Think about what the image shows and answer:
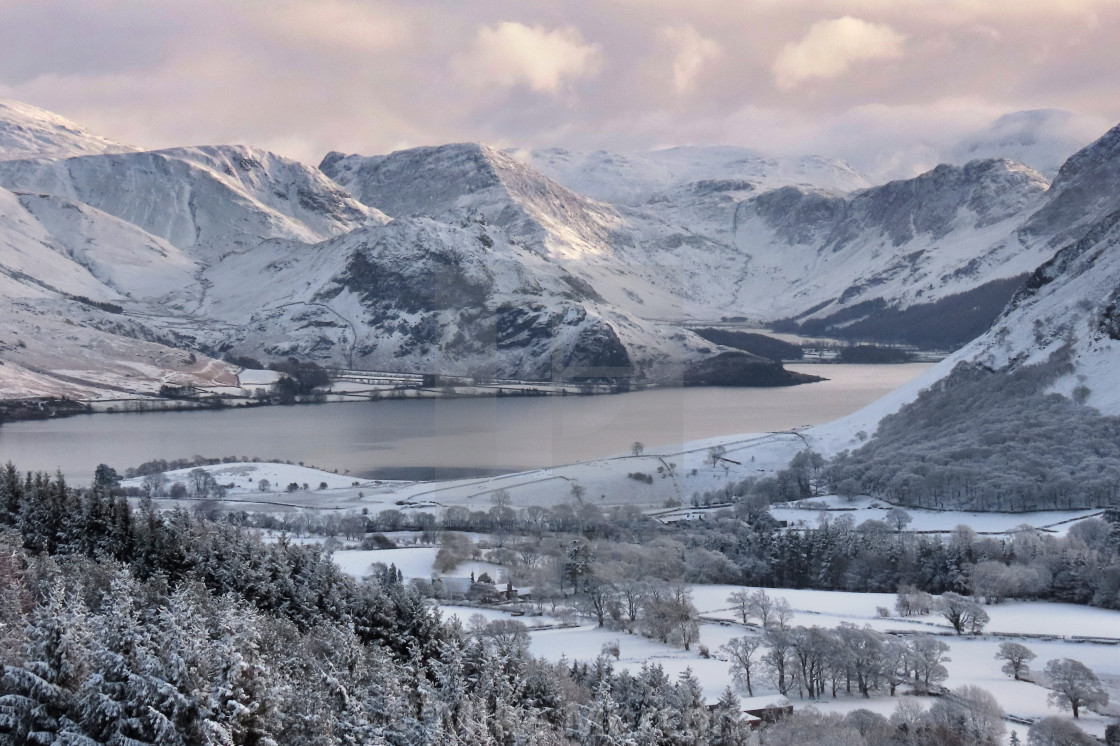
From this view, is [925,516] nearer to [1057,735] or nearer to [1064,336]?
[1064,336]

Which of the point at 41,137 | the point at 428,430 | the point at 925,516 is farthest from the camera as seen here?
the point at 41,137

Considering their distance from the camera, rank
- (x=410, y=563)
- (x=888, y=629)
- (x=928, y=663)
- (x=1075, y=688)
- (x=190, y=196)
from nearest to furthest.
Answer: (x=1075, y=688)
(x=928, y=663)
(x=888, y=629)
(x=410, y=563)
(x=190, y=196)

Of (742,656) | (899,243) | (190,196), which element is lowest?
(742,656)

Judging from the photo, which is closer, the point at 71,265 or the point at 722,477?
the point at 722,477

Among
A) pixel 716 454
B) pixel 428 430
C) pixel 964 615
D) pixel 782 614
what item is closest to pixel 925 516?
pixel 716 454

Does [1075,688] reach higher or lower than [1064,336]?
lower

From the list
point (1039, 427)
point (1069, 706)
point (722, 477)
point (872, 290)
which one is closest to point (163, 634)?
point (1069, 706)

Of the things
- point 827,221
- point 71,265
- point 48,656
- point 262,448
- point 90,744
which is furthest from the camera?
point 827,221

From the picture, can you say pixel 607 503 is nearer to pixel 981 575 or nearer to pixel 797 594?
pixel 797 594
